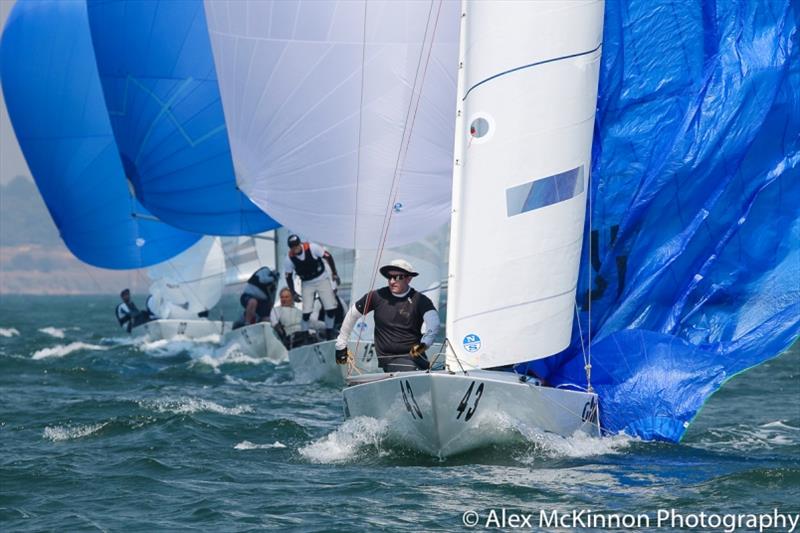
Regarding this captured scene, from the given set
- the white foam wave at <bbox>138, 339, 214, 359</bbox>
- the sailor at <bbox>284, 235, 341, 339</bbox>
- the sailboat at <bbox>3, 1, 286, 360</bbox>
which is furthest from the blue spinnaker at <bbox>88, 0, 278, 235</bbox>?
the white foam wave at <bbox>138, 339, 214, 359</bbox>

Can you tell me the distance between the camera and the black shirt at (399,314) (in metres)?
10.5

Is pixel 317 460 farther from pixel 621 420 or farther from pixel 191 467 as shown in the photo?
pixel 621 420

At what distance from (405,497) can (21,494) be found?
2607mm

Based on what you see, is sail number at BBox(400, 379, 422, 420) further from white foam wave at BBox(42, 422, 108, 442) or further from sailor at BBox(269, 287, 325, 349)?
sailor at BBox(269, 287, 325, 349)

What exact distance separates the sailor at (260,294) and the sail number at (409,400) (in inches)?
568

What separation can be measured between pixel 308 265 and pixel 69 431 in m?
6.38

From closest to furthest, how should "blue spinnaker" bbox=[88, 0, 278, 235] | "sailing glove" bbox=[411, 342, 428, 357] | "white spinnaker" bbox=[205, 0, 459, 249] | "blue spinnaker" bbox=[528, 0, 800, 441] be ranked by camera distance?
"sailing glove" bbox=[411, 342, 428, 357]
"blue spinnaker" bbox=[528, 0, 800, 441]
"white spinnaker" bbox=[205, 0, 459, 249]
"blue spinnaker" bbox=[88, 0, 278, 235]

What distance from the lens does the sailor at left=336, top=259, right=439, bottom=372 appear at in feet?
34.4

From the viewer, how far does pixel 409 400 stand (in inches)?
382

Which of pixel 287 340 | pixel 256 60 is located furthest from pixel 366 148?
pixel 287 340

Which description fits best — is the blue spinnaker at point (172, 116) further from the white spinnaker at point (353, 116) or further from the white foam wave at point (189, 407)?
the white spinnaker at point (353, 116)

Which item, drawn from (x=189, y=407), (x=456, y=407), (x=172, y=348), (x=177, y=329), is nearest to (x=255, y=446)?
(x=456, y=407)

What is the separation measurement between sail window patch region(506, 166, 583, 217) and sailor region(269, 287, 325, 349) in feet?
28.8

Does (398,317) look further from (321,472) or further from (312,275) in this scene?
(312,275)
